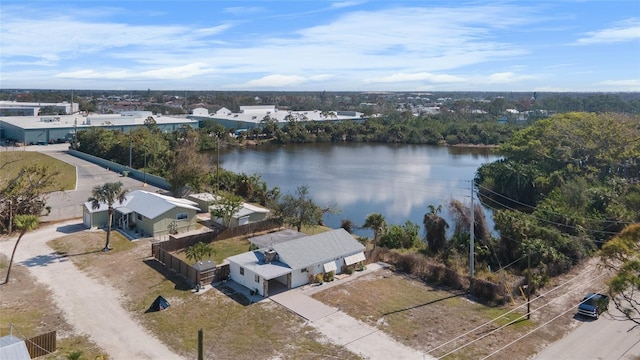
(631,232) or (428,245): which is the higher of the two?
(631,232)

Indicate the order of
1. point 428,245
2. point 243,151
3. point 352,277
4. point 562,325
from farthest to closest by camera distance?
point 243,151
point 428,245
point 352,277
point 562,325

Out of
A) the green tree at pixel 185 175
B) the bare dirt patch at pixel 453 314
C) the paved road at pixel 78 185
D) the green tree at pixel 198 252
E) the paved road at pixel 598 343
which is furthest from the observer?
the green tree at pixel 185 175

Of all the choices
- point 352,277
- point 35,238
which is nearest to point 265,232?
point 352,277

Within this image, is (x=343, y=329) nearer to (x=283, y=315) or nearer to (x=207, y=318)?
(x=283, y=315)

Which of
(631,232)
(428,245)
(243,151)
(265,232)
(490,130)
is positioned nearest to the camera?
(631,232)

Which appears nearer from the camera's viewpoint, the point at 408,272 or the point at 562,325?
the point at 562,325

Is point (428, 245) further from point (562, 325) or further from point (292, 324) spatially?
point (292, 324)

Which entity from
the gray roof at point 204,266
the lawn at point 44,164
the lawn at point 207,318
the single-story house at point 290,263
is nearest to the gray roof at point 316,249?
the single-story house at point 290,263

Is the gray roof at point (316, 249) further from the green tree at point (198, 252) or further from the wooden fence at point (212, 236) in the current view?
the wooden fence at point (212, 236)
